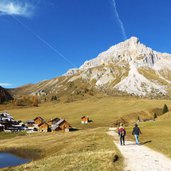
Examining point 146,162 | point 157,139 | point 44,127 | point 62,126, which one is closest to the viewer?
point 146,162

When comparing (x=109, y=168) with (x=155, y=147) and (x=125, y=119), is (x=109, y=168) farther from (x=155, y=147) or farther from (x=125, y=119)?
(x=125, y=119)

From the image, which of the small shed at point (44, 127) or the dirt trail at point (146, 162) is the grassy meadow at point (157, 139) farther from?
the small shed at point (44, 127)

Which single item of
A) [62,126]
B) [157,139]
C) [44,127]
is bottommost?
[157,139]

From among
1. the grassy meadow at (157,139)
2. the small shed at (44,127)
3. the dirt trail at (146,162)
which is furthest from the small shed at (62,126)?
the dirt trail at (146,162)

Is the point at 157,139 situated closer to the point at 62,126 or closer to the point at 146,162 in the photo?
the point at 146,162

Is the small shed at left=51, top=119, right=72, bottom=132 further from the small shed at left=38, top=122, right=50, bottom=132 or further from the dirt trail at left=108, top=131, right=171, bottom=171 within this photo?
the dirt trail at left=108, top=131, right=171, bottom=171

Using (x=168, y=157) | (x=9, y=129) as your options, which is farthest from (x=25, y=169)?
(x=9, y=129)

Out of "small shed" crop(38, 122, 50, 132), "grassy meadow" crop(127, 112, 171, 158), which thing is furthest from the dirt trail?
"small shed" crop(38, 122, 50, 132)

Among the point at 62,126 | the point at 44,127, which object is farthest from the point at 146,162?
the point at 44,127

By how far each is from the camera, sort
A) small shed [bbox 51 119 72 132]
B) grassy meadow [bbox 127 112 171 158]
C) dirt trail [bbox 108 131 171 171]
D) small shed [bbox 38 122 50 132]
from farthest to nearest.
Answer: small shed [bbox 38 122 50 132] → small shed [bbox 51 119 72 132] → grassy meadow [bbox 127 112 171 158] → dirt trail [bbox 108 131 171 171]

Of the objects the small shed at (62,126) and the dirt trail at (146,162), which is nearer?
the dirt trail at (146,162)

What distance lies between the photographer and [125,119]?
Answer: 155000mm

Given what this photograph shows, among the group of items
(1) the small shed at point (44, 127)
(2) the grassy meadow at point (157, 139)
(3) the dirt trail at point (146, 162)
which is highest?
(1) the small shed at point (44, 127)

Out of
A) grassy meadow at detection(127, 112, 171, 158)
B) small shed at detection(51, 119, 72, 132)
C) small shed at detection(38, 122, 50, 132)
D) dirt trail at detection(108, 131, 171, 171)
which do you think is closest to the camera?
dirt trail at detection(108, 131, 171, 171)
